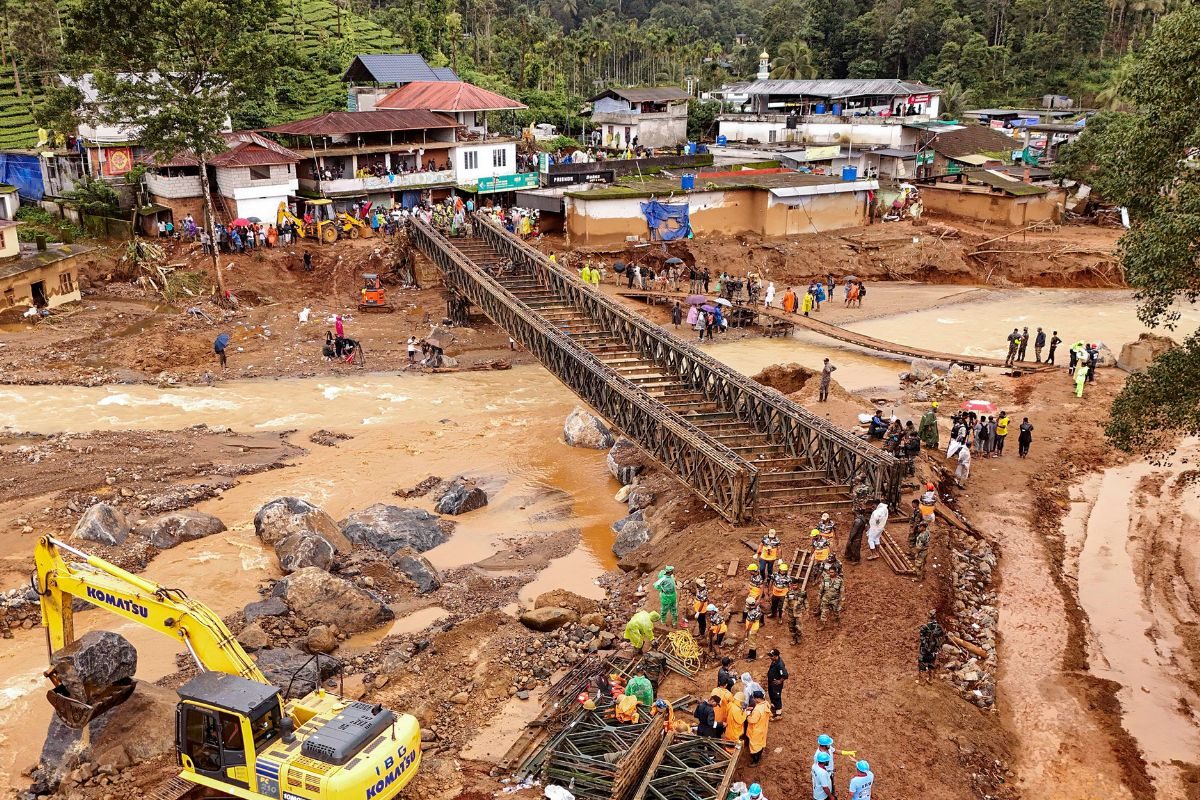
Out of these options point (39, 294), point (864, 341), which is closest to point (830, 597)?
point (864, 341)

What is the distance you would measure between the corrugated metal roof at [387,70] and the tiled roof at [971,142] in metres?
30.6

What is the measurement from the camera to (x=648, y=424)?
72.8ft

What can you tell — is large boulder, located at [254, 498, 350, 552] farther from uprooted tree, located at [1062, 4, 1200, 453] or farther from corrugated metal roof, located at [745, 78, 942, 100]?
corrugated metal roof, located at [745, 78, 942, 100]

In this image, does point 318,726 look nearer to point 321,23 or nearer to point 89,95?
point 89,95

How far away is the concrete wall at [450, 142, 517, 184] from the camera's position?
48.2m

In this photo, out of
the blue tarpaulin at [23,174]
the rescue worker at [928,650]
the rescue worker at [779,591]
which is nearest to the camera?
the rescue worker at [928,650]

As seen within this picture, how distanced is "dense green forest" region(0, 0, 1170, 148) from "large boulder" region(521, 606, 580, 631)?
49.0 meters

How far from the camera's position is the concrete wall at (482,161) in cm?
4819

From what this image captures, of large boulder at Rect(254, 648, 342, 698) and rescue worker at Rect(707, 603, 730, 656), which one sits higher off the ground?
rescue worker at Rect(707, 603, 730, 656)

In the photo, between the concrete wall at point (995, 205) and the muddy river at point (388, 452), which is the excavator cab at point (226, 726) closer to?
the muddy river at point (388, 452)

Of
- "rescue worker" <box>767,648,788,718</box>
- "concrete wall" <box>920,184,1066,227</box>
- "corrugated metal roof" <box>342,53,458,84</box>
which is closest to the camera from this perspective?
"rescue worker" <box>767,648,788,718</box>

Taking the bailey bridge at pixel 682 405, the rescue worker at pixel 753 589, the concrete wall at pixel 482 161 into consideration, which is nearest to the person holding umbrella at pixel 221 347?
the bailey bridge at pixel 682 405

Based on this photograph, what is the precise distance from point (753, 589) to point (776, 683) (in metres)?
2.55

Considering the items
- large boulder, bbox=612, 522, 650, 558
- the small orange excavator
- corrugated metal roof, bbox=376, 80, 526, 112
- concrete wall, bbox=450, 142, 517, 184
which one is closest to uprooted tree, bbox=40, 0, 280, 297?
the small orange excavator
